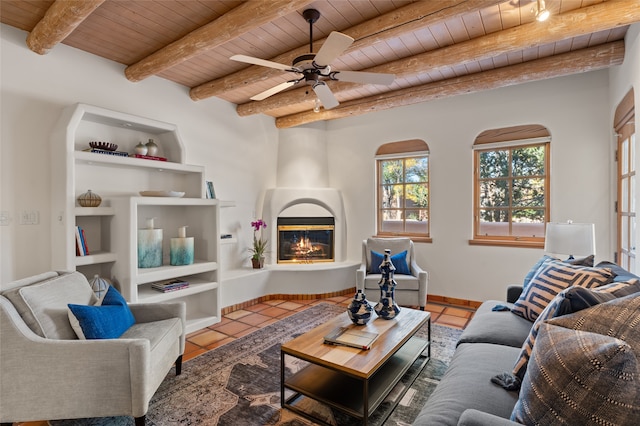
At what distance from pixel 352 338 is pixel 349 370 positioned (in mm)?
377

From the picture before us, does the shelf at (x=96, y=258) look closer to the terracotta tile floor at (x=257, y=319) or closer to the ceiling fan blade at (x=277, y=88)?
the terracotta tile floor at (x=257, y=319)

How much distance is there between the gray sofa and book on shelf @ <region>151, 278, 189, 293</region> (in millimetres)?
2575

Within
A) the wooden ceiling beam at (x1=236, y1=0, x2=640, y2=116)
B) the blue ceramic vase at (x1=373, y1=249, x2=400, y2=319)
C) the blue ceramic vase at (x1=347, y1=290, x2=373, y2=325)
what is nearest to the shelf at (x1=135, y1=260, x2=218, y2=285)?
the blue ceramic vase at (x1=347, y1=290, x2=373, y2=325)

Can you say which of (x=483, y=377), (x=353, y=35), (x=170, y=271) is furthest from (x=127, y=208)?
(x=483, y=377)

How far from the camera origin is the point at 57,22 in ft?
7.52

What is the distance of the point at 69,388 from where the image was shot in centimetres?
171

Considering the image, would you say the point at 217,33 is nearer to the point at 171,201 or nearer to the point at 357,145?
the point at 171,201

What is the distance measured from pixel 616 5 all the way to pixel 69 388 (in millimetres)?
4069

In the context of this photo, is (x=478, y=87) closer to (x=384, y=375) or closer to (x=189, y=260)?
(x=384, y=375)

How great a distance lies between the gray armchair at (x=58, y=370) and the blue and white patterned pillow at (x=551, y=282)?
2.38m

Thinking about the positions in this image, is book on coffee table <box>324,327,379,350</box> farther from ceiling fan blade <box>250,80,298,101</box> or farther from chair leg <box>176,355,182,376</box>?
ceiling fan blade <box>250,80,298,101</box>

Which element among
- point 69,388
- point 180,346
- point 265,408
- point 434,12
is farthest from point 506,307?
point 69,388

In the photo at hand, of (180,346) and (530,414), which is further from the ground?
(530,414)

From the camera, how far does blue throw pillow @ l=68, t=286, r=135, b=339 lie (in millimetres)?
1830
